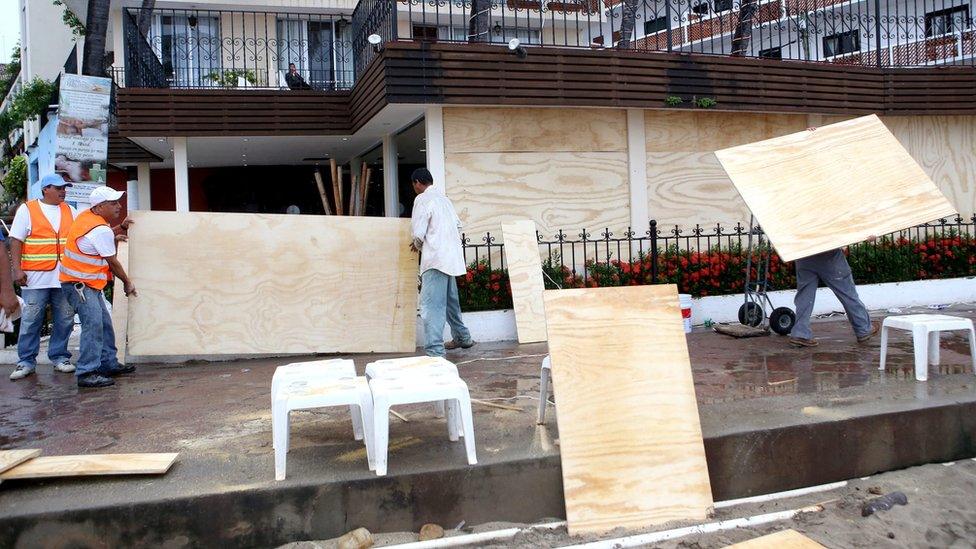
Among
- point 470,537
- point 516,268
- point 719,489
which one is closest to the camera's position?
point 470,537

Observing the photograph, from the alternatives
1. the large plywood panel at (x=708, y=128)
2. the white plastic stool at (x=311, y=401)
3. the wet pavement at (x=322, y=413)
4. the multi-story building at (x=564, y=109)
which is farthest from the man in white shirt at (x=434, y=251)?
the large plywood panel at (x=708, y=128)

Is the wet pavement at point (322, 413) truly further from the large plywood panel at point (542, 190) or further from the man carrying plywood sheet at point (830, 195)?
the large plywood panel at point (542, 190)

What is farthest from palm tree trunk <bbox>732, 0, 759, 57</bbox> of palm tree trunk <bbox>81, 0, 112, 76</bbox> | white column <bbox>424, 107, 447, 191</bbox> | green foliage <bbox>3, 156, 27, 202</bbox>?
green foliage <bbox>3, 156, 27, 202</bbox>

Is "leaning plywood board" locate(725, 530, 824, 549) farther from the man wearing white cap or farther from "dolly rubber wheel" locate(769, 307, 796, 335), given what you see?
the man wearing white cap

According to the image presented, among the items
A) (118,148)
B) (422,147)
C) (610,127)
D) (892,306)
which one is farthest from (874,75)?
(118,148)

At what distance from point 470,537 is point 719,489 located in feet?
5.13

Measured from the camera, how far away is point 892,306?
420 inches

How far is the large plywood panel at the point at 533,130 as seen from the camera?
10234mm

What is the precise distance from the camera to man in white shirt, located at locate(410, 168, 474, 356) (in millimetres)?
7336

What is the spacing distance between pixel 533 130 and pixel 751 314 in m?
3.93

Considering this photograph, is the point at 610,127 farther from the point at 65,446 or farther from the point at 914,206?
the point at 65,446

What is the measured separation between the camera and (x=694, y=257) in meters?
9.93

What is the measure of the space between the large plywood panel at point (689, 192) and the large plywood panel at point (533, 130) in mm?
751

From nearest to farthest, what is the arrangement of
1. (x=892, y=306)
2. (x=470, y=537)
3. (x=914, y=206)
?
1. (x=470, y=537)
2. (x=914, y=206)
3. (x=892, y=306)
